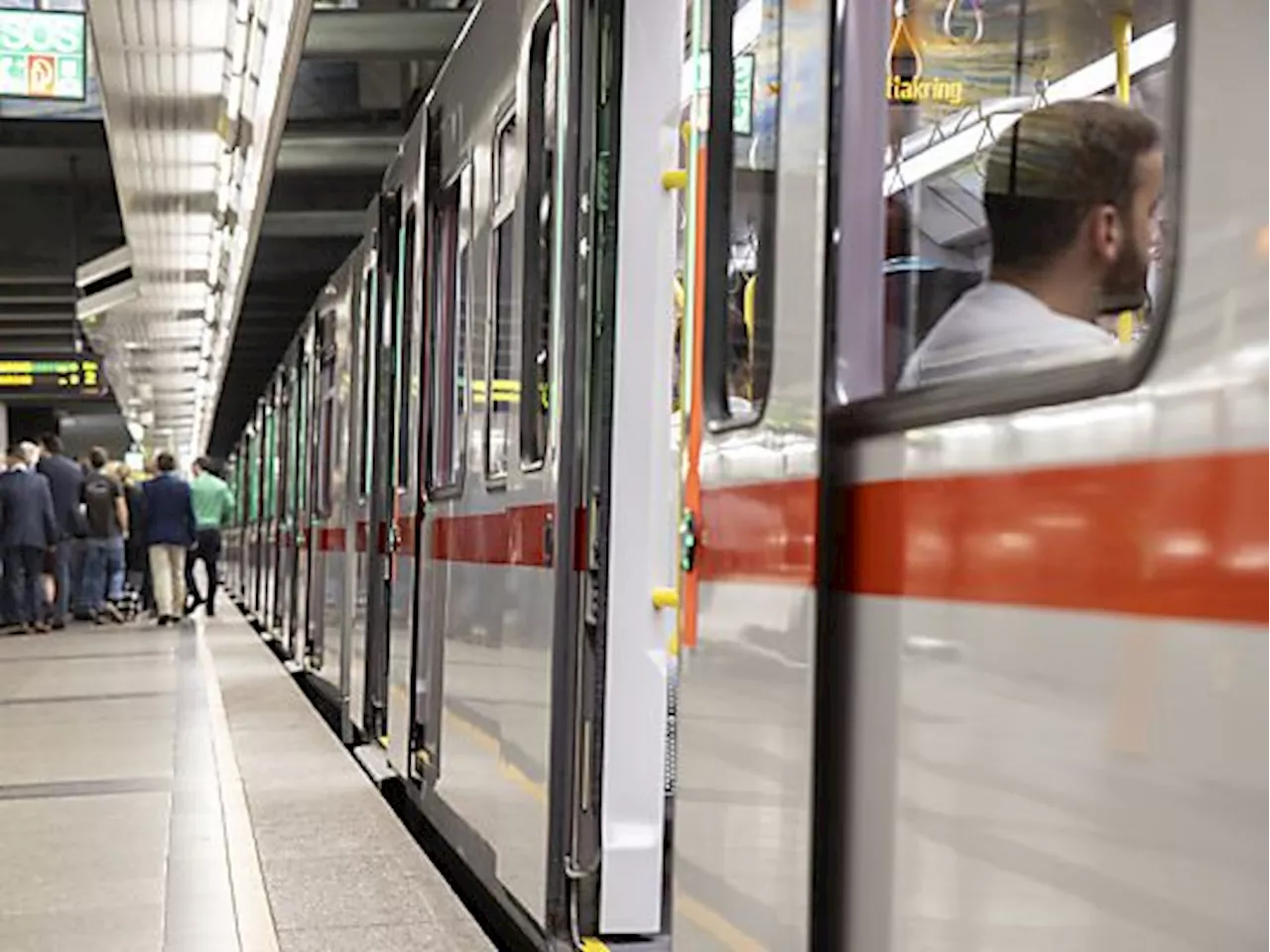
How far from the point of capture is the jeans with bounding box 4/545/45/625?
17.2 metres

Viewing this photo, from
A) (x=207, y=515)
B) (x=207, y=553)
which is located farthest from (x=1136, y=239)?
(x=207, y=553)

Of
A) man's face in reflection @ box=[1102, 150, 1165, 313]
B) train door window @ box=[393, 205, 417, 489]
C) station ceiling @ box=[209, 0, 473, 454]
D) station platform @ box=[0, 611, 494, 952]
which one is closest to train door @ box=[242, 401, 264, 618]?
station ceiling @ box=[209, 0, 473, 454]

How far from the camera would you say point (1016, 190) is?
2.12m

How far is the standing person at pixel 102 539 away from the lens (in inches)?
733

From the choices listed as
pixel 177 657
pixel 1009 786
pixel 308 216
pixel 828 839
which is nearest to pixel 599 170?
pixel 828 839

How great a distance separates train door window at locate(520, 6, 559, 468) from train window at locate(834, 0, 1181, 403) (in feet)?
6.35

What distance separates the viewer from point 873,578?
7.43 ft

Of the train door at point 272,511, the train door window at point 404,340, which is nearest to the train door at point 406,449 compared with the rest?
the train door window at point 404,340

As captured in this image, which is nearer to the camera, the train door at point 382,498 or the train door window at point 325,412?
the train door at point 382,498

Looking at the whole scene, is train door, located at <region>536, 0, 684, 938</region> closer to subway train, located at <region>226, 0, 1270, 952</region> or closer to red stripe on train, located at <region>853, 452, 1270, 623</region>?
subway train, located at <region>226, 0, 1270, 952</region>

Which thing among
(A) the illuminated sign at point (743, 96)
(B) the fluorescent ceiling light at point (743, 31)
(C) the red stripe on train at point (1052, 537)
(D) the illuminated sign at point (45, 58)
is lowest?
(C) the red stripe on train at point (1052, 537)

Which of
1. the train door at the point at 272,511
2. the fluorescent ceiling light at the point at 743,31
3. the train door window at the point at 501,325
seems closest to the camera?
the fluorescent ceiling light at the point at 743,31

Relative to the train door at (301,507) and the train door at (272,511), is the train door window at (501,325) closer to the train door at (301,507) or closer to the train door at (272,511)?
the train door at (301,507)

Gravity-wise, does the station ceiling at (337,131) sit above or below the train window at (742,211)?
above
